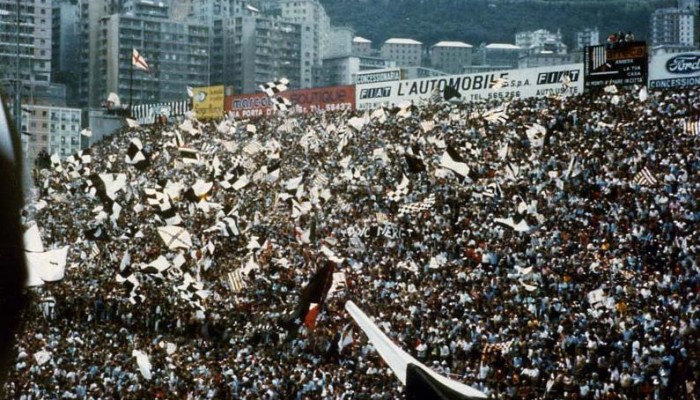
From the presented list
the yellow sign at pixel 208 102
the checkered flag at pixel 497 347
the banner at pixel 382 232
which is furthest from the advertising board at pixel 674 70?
the yellow sign at pixel 208 102

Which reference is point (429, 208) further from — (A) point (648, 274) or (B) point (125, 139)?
(B) point (125, 139)

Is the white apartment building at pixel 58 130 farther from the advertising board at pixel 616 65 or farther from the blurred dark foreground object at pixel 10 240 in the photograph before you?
the blurred dark foreground object at pixel 10 240

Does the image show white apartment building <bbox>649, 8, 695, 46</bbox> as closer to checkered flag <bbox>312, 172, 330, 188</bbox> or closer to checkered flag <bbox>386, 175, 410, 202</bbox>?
checkered flag <bbox>312, 172, 330, 188</bbox>

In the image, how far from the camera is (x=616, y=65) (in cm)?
3027

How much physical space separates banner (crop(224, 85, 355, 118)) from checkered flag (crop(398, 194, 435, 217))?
17.5m

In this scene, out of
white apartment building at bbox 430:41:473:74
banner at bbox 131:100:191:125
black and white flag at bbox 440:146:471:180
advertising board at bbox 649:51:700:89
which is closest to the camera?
black and white flag at bbox 440:146:471:180

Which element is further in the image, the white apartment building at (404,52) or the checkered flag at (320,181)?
the white apartment building at (404,52)

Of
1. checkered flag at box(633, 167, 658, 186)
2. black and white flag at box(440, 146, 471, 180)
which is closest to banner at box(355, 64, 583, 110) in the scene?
black and white flag at box(440, 146, 471, 180)

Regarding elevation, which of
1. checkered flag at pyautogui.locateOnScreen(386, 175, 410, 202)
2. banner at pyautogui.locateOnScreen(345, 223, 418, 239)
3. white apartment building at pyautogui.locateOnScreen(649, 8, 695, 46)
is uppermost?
white apartment building at pyautogui.locateOnScreen(649, 8, 695, 46)

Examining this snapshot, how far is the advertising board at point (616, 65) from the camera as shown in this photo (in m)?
29.6

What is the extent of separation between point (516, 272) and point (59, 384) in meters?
8.66

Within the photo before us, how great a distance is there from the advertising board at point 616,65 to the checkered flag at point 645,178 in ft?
27.4

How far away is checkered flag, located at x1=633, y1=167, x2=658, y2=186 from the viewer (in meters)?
21.4

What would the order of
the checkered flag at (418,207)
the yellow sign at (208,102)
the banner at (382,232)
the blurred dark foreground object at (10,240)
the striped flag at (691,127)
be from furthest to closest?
the yellow sign at (208,102) → the checkered flag at (418,207) → the banner at (382,232) → the striped flag at (691,127) → the blurred dark foreground object at (10,240)
